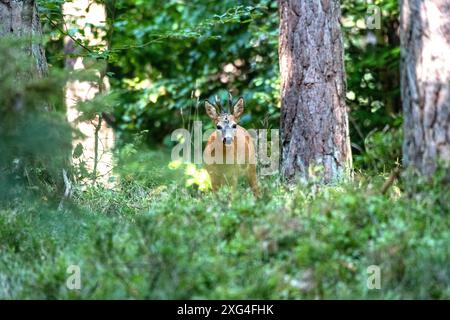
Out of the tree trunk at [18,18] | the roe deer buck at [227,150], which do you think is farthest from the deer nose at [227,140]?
the tree trunk at [18,18]

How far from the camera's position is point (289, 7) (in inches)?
365

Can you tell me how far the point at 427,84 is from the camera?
666 centimetres

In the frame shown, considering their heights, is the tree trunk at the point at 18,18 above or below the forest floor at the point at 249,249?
above

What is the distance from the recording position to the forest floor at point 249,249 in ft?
18.0

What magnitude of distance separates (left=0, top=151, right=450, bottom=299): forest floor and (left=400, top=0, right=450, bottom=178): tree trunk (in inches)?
13.3

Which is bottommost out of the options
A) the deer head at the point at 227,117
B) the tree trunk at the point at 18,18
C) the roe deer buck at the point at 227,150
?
the roe deer buck at the point at 227,150

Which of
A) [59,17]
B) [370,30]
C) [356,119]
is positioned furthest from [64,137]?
[370,30]

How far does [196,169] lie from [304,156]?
5.28 ft

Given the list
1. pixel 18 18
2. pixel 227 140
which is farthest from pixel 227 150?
pixel 18 18

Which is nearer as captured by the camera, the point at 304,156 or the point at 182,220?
the point at 182,220

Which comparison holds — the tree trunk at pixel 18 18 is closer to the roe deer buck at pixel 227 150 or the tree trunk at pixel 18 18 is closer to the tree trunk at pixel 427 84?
the roe deer buck at pixel 227 150

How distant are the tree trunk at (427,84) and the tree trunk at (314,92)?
228cm
